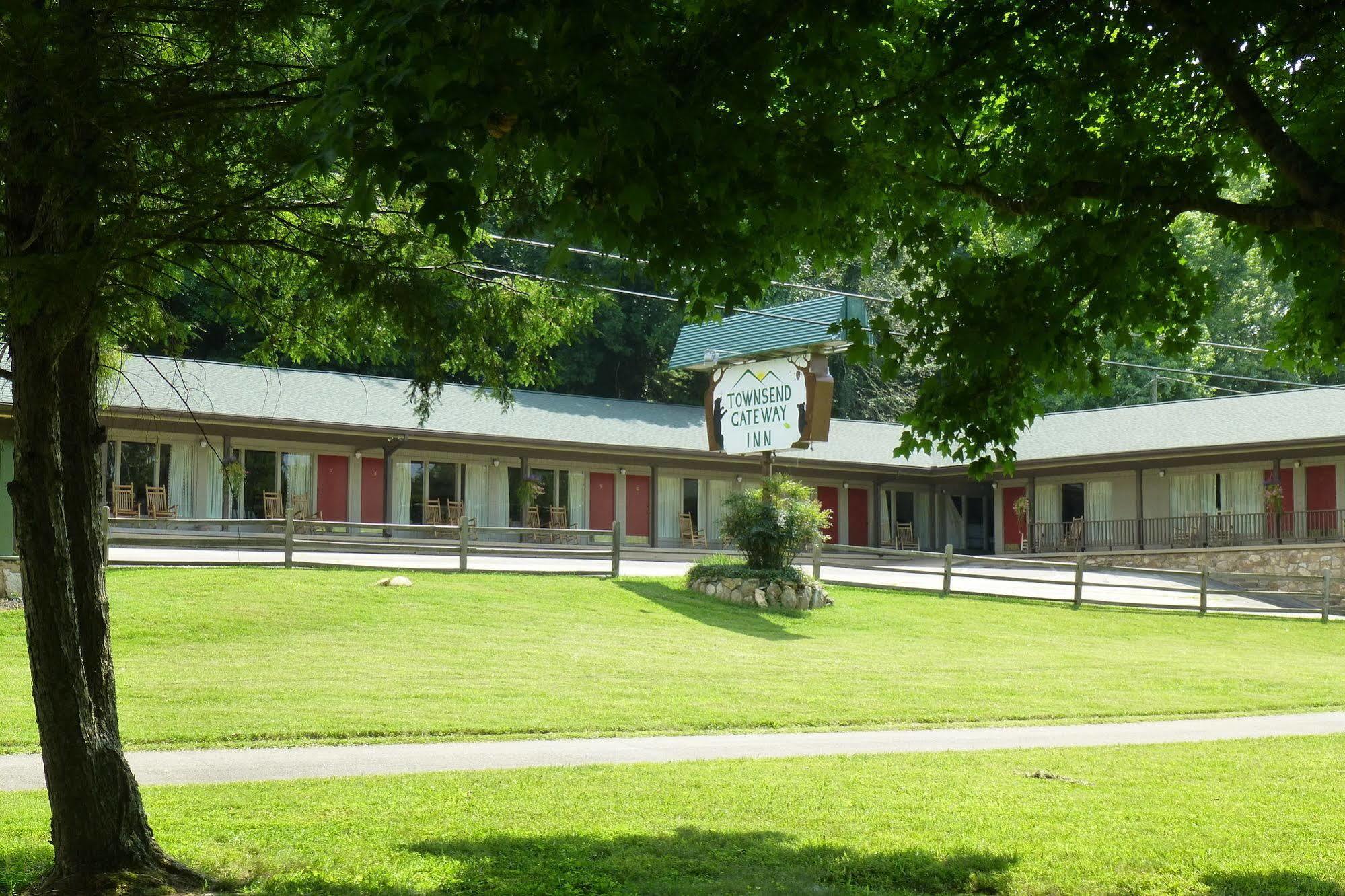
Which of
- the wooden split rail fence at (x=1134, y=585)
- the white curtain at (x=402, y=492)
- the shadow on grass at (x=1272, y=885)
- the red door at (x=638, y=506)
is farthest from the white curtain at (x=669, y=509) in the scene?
the shadow on grass at (x=1272, y=885)

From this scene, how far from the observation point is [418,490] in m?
36.4

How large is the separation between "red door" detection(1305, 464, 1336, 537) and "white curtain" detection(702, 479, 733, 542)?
54.5 feet

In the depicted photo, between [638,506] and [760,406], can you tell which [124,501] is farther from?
[760,406]

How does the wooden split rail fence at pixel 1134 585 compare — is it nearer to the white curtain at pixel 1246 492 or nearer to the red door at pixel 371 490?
the white curtain at pixel 1246 492

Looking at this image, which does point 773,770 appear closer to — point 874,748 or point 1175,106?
point 874,748

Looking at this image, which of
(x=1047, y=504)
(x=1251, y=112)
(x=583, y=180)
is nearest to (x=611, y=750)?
(x=583, y=180)

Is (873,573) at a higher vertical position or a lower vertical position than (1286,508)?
lower

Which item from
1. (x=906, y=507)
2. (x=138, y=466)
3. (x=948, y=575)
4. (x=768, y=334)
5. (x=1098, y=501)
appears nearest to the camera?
(x=948, y=575)

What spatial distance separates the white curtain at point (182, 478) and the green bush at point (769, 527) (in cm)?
1445

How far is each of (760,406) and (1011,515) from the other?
58.5ft

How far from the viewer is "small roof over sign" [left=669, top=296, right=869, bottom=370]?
28062mm

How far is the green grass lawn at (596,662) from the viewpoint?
1317cm

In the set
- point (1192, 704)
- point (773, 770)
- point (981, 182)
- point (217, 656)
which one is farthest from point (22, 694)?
point (1192, 704)

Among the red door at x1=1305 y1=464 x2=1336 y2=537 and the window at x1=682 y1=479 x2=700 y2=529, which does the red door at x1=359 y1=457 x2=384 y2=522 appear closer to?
the window at x1=682 y1=479 x2=700 y2=529
